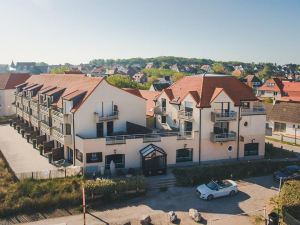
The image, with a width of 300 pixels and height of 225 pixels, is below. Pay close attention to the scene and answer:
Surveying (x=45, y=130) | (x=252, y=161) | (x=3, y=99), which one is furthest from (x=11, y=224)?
(x=3, y=99)

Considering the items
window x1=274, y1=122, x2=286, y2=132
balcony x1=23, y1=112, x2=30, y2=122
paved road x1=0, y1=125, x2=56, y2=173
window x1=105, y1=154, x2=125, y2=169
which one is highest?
balcony x1=23, y1=112, x2=30, y2=122

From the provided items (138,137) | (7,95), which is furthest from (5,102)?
(138,137)

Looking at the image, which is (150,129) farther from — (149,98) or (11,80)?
(11,80)

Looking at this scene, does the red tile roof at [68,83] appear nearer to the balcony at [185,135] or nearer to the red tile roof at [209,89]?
the red tile roof at [209,89]

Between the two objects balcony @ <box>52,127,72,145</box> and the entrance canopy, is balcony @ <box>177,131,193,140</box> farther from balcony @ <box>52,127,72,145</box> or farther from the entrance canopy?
balcony @ <box>52,127,72,145</box>

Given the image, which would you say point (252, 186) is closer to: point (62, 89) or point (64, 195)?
point (64, 195)

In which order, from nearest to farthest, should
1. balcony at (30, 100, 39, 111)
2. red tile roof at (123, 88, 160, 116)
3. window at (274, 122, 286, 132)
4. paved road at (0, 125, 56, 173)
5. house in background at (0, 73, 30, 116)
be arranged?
paved road at (0, 125, 56, 173), red tile roof at (123, 88, 160, 116), balcony at (30, 100, 39, 111), window at (274, 122, 286, 132), house in background at (0, 73, 30, 116)

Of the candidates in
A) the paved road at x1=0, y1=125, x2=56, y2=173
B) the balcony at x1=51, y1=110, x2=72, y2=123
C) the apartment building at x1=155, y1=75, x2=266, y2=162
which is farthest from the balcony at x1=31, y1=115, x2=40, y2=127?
the apartment building at x1=155, y1=75, x2=266, y2=162
